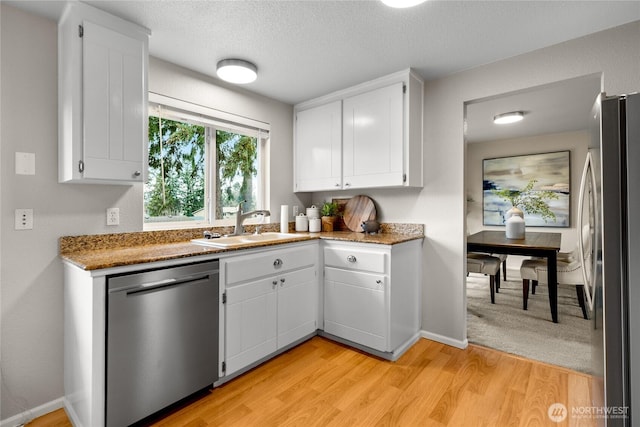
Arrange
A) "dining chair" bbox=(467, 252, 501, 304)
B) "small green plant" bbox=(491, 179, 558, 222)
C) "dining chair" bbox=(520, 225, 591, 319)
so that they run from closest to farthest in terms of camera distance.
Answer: "dining chair" bbox=(520, 225, 591, 319) → "dining chair" bbox=(467, 252, 501, 304) → "small green plant" bbox=(491, 179, 558, 222)

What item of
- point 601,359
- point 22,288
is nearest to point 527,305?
point 601,359

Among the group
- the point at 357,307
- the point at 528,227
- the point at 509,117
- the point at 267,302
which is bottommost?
the point at 357,307

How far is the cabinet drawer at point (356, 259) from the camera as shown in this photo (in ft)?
7.74

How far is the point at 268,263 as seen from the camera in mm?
2266

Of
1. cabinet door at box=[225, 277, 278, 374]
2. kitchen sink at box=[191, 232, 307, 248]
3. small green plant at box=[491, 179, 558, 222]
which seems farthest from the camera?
small green plant at box=[491, 179, 558, 222]

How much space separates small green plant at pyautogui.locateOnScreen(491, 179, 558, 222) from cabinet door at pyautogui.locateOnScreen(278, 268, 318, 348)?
420 cm

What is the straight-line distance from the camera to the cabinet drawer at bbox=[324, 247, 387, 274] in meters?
2.36

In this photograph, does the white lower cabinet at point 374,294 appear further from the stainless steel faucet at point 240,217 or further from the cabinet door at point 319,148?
Result: the cabinet door at point 319,148

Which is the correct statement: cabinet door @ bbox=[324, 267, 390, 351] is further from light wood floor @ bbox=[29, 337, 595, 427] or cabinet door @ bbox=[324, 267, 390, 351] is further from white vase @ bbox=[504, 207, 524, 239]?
white vase @ bbox=[504, 207, 524, 239]

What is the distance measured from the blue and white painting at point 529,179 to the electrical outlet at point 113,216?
5.48 meters

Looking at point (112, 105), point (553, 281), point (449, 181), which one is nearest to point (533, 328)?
point (553, 281)

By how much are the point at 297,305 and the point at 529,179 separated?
4.59 metres

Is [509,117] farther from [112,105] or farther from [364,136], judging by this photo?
[112,105]

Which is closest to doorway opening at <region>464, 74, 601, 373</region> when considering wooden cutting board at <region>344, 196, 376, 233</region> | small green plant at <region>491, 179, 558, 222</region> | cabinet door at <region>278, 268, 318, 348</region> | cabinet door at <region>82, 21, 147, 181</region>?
small green plant at <region>491, 179, 558, 222</region>
